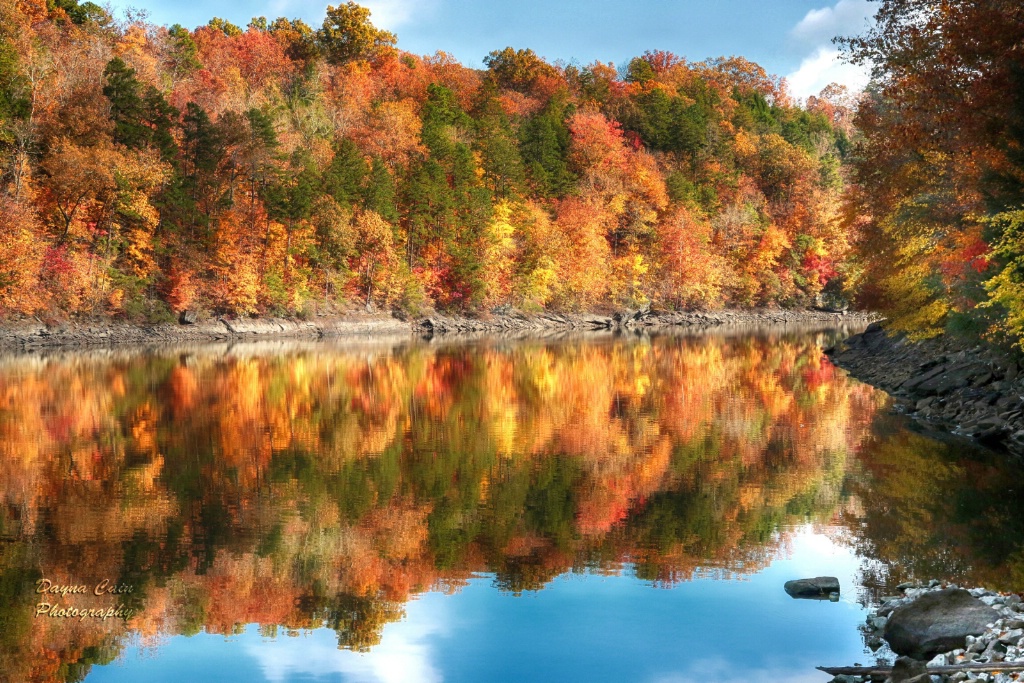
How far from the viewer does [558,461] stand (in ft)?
63.0

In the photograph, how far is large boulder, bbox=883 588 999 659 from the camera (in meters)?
9.02

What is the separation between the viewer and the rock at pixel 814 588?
11.4 m

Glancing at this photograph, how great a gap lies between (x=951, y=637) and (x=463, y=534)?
6505 mm

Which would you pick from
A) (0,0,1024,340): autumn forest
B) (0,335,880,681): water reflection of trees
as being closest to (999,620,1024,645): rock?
(0,335,880,681): water reflection of trees

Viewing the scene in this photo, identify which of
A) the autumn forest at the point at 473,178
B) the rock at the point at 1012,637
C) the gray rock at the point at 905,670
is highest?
the autumn forest at the point at 473,178

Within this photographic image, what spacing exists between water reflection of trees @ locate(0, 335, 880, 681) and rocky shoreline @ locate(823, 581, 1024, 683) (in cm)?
287

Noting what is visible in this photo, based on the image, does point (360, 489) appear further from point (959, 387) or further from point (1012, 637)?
point (959, 387)

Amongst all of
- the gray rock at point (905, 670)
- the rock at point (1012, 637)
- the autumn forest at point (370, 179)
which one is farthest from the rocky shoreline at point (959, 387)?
the gray rock at point (905, 670)

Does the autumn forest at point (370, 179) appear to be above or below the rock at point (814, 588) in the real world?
above

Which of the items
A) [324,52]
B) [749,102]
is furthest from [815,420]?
[749,102]

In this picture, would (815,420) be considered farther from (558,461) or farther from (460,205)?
(460,205)

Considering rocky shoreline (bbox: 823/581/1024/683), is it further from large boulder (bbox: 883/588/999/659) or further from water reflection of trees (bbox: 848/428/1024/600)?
water reflection of trees (bbox: 848/428/1024/600)

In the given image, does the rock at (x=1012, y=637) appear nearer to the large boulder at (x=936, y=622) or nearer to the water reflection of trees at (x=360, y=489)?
the large boulder at (x=936, y=622)

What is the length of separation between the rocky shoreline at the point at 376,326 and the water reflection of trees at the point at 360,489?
15.4m
